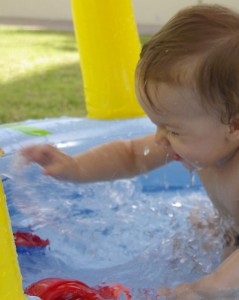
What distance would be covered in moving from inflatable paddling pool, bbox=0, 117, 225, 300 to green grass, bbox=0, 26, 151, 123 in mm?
1271

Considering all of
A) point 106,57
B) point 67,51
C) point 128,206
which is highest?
point 106,57

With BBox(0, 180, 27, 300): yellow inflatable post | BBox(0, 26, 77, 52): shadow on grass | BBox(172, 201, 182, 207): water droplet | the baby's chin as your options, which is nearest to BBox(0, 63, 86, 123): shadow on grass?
BBox(0, 26, 77, 52): shadow on grass

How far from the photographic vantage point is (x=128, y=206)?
1843mm

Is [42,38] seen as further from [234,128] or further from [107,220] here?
[234,128]

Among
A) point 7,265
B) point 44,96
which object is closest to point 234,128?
point 7,265

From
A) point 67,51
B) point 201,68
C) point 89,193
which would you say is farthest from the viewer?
point 67,51

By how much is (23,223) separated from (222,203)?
52 cm

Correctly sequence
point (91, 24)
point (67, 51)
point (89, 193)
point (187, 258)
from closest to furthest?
point (187, 258) < point (89, 193) < point (91, 24) < point (67, 51)

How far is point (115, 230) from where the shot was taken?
1.71 meters

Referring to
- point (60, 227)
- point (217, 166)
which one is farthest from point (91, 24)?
point (217, 166)

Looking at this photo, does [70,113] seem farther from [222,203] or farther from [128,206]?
[222,203]

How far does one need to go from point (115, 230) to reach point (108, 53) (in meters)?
0.65

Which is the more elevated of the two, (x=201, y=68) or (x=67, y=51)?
(x=201, y=68)

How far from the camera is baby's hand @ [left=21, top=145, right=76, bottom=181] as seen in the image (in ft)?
4.75
